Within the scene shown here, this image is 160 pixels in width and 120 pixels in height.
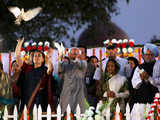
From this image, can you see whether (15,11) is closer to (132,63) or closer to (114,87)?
(132,63)

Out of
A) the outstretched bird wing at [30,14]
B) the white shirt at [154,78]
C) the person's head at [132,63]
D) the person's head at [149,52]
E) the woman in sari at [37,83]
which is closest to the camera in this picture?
the white shirt at [154,78]

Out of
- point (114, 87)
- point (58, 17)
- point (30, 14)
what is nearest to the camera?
point (114, 87)

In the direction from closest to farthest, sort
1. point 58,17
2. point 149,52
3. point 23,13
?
point 149,52 → point 23,13 → point 58,17

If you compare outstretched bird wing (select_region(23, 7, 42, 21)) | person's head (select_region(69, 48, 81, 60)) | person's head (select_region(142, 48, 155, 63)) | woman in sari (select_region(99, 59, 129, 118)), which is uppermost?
outstretched bird wing (select_region(23, 7, 42, 21))

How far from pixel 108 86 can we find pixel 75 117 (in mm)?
830

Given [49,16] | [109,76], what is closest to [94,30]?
[49,16]

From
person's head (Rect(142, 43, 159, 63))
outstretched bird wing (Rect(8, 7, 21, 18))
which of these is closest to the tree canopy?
outstretched bird wing (Rect(8, 7, 21, 18))

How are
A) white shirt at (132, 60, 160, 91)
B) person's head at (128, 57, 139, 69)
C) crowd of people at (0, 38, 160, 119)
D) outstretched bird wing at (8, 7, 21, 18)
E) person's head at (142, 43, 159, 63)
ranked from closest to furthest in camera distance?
white shirt at (132, 60, 160, 91)
person's head at (142, 43, 159, 63)
crowd of people at (0, 38, 160, 119)
person's head at (128, 57, 139, 69)
outstretched bird wing at (8, 7, 21, 18)

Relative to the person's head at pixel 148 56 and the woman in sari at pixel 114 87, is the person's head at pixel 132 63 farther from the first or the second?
the person's head at pixel 148 56

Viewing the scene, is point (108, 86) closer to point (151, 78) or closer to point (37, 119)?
point (151, 78)

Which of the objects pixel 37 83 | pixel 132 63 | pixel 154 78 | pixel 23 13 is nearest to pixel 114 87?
pixel 154 78

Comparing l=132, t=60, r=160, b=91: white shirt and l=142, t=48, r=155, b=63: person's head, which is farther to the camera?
l=142, t=48, r=155, b=63: person's head

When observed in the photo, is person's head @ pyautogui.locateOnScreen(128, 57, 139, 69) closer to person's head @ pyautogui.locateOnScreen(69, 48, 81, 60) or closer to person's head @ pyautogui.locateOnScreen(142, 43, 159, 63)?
person's head @ pyautogui.locateOnScreen(69, 48, 81, 60)

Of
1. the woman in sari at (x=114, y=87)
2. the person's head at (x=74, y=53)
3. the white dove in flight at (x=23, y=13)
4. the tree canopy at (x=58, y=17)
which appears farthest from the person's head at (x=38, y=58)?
the tree canopy at (x=58, y=17)
